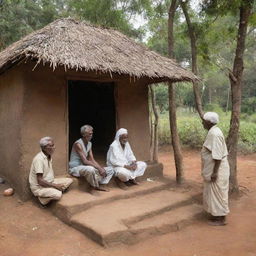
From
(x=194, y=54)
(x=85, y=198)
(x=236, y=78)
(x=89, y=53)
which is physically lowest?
(x=85, y=198)

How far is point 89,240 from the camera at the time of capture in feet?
14.4

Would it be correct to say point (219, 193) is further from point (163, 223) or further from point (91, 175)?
point (91, 175)

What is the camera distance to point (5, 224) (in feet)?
16.1

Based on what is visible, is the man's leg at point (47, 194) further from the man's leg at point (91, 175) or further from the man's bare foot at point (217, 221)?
the man's bare foot at point (217, 221)

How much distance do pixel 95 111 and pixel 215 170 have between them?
527cm

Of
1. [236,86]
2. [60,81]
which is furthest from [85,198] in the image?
[236,86]

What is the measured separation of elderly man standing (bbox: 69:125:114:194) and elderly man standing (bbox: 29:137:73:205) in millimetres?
444

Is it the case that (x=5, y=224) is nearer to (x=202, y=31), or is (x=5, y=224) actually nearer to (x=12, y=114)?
(x=12, y=114)

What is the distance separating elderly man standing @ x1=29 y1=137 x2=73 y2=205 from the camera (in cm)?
521

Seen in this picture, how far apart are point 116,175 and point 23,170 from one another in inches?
65.9

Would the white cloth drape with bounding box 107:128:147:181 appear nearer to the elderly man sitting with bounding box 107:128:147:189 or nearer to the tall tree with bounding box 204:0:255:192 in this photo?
the elderly man sitting with bounding box 107:128:147:189

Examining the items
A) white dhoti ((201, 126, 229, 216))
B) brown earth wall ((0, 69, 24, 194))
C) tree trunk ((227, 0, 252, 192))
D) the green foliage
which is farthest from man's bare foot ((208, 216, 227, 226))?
the green foliage

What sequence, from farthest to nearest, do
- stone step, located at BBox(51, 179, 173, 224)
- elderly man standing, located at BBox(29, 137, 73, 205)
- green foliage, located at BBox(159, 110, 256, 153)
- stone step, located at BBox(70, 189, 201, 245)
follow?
1. green foliage, located at BBox(159, 110, 256, 153)
2. elderly man standing, located at BBox(29, 137, 73, 205)
3. stone step, located at BBox(51, 179, 173, 224)
4. stone step, located at BBox(70, 189, 201, 245)

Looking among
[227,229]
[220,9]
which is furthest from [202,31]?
[227,229]
